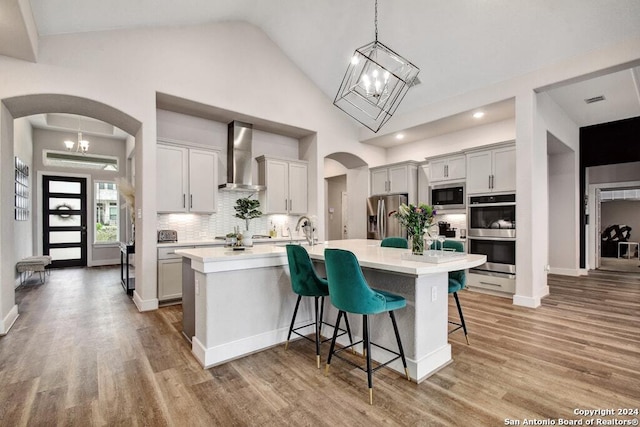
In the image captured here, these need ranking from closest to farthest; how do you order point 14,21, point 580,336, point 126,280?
point 14,21
point 580,336
point 126,280

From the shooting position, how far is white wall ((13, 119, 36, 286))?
5762mm

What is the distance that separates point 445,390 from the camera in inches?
86.9

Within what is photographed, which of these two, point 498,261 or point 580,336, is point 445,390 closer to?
point 580,336

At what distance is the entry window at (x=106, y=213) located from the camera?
852 centimetres

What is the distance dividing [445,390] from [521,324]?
201 cm

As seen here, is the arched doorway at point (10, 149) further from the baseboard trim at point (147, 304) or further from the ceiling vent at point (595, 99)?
the ceiling vent at point (595, 99)

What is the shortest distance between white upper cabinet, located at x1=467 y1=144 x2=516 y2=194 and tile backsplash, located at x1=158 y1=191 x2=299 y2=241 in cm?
359

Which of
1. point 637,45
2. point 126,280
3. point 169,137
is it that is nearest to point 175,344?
point 126,280

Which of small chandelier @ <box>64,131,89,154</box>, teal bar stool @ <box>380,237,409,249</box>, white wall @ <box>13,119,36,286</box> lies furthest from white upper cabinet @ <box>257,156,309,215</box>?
white wall @ <box>13,119,36,286</box>

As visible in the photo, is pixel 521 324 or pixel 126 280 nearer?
pixel 521 324

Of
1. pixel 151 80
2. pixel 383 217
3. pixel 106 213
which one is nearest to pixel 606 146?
pixel 383 217

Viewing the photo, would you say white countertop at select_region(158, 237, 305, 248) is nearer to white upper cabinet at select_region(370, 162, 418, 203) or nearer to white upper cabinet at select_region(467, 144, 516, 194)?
white upper cabinet at select_region(370, 162, 418, 203)

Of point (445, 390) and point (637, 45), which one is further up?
point (637, 45)

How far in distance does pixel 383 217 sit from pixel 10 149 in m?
5.85
